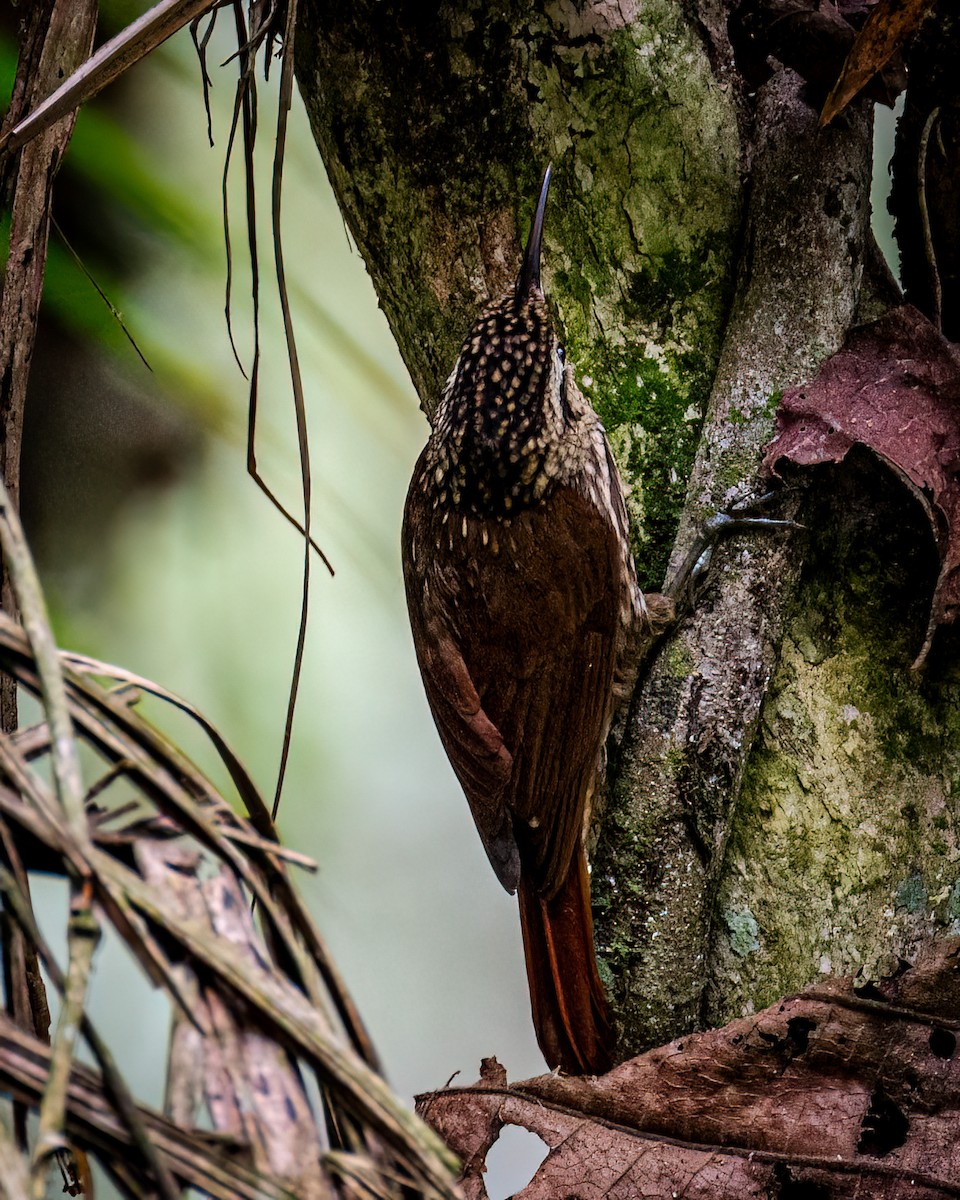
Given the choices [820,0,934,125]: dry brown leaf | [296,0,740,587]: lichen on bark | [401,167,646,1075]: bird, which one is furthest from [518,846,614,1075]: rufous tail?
[820,0,934,125]: dry brown leaf

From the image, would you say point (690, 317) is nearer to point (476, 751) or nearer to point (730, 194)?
point (730, 194)

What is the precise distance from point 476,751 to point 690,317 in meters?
0.83

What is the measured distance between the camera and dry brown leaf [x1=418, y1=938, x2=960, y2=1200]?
1.39 meters

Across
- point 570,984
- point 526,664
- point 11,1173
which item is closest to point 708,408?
point 526,664

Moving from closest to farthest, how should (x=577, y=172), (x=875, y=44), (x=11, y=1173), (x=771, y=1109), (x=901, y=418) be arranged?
(x=11, y=1173), (x=771, y=1109), (x=875, y=44), (x=901, y=418), (x=577, y=172)

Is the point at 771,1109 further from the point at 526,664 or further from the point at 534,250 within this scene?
the point at 534,250

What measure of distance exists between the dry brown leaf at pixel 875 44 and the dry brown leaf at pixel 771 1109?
49.0 inches

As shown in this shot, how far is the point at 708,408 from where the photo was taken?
6.31 feet

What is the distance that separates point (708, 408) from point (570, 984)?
972 millimetres

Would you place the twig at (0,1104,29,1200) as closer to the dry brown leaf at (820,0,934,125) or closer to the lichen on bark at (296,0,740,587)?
the lichen on bark at (296,0,740,587)

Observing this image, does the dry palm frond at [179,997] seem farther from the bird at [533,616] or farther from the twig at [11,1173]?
the bird at [533,616]

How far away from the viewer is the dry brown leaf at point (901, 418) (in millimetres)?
1758

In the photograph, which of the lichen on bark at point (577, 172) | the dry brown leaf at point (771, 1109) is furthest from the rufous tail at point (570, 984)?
the lichen on bark at point (577, 172)

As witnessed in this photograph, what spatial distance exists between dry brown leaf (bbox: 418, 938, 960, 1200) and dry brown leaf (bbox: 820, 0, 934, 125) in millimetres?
1245
